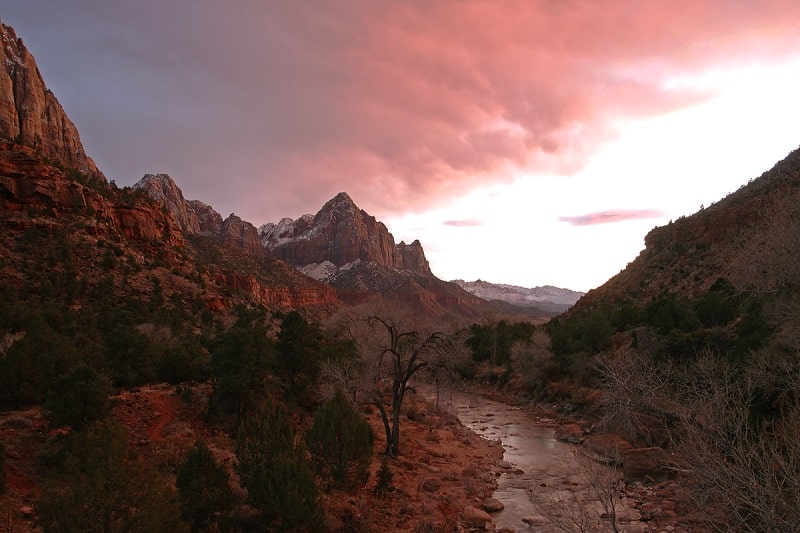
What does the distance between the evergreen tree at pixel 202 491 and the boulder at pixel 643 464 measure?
43.8ft

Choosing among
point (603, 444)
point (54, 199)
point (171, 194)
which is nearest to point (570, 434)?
point (603, 444)

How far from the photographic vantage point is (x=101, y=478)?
6090 millimetres

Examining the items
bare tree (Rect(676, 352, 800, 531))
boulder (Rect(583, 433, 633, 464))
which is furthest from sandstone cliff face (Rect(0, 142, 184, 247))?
bare tree (Rect(676, 352, 800, 531))

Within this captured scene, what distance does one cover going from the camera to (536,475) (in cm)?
1670

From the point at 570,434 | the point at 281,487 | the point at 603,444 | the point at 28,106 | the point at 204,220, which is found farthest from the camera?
the point at 204,220

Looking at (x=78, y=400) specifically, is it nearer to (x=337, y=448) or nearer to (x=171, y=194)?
(x=337, y=448)

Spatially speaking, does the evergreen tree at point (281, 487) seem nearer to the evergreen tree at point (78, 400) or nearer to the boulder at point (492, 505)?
the evergreen tree at point (78, 400)

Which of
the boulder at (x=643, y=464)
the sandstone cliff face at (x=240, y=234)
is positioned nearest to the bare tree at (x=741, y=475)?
the boulder at (x=643, y=464)

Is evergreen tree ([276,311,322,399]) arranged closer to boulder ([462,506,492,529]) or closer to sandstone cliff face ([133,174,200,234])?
boulder ([462,506,492,529])

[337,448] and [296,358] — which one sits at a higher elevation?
[296,358]

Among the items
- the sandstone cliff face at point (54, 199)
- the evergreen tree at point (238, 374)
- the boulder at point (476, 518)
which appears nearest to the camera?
the boulder at point (476, 518)

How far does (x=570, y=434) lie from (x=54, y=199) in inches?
1594

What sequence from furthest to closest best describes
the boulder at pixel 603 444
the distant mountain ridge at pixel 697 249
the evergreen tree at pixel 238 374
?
the distant mountain ridge at pixel 697 249 < the boulder at pixel 603 444 < the evergreen tree at pixel 238 374

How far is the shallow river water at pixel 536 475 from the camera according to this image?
10.9 m
